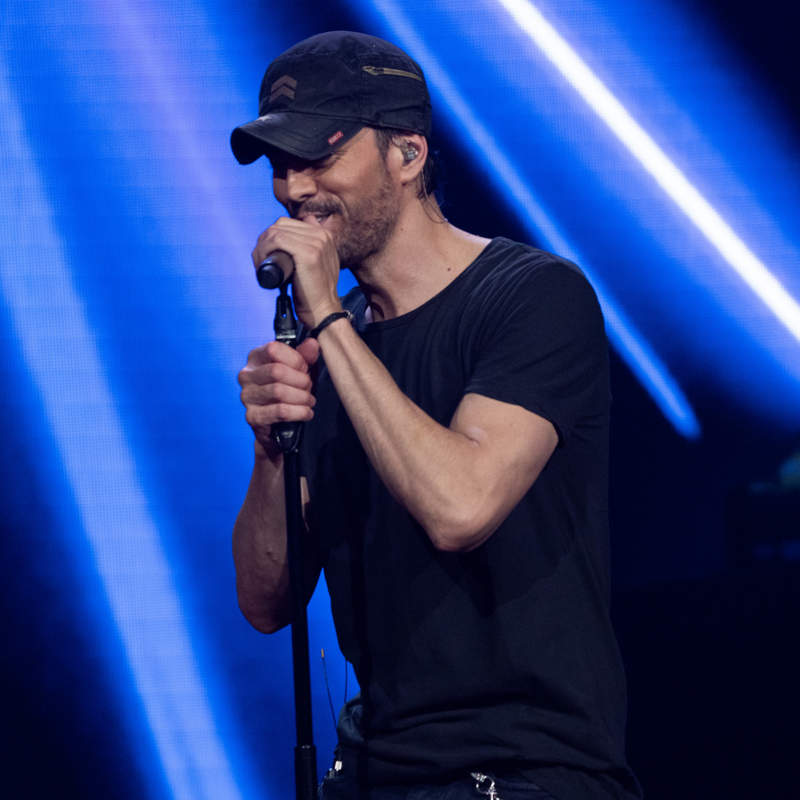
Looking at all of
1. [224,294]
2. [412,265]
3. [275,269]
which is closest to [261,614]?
[412,265]

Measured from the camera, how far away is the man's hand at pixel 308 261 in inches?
50.1

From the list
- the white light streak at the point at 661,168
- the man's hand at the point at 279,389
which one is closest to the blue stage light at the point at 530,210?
the white light streak at the point at 661,168

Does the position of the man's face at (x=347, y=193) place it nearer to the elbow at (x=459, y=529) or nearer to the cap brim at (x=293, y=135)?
the cap brim at (x=293, y=135)

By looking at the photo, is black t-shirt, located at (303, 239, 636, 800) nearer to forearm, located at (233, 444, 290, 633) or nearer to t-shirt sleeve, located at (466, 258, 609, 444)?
t-shirt sleeve, located at (466, 258, 609, 444)

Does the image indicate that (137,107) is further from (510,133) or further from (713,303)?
(713,303)

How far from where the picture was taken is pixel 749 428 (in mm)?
2539

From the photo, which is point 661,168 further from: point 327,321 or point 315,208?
point 327,321

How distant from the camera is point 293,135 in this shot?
4.97 ft

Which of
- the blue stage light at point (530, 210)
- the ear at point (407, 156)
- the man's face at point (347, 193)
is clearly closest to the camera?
the man's face at point (347, 193)

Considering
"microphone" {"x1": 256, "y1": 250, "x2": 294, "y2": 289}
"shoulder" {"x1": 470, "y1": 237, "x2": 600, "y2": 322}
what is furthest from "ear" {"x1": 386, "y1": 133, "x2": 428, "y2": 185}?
"microphone" {"x1": 256, "y1": 250, "x2": 294, "y2": 289}

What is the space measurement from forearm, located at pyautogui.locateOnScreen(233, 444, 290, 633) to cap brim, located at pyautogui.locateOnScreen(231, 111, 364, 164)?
0.45 m

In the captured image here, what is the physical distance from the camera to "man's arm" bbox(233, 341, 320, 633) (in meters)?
1.38

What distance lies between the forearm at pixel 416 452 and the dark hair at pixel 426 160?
0.42 m

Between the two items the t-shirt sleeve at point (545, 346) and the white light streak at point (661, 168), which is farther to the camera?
the white light streak at point (661, 168)
